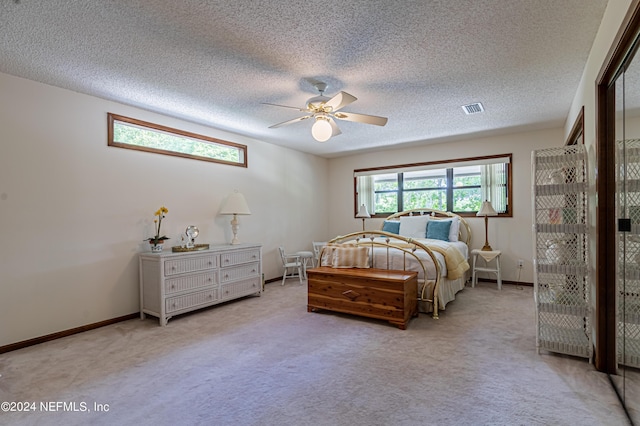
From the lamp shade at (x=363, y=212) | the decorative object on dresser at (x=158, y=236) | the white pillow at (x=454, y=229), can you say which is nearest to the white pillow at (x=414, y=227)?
the white pillow at (x=454, y=229)

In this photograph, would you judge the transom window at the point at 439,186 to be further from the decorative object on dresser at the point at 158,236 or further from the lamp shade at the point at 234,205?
the decorative object on dresser at the point at 158,236

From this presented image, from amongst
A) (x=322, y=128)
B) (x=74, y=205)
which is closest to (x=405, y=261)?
(x=322, y=128)

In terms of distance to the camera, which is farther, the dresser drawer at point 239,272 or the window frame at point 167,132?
the dresser drawer at point 239,272

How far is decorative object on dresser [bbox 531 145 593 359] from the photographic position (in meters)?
2.71

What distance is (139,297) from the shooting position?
400 centimetres

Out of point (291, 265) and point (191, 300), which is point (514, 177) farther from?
point (191, 300)

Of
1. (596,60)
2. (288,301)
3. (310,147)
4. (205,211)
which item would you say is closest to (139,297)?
(205,211)

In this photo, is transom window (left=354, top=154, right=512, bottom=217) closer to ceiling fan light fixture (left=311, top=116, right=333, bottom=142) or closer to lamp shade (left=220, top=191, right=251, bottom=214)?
lamp shade (left=220, top=191, right=251, bottom=214)

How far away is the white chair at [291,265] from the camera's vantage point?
5669 millimetres

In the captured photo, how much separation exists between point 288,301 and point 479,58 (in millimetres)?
3633

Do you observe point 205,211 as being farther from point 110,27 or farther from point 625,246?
point 625,246

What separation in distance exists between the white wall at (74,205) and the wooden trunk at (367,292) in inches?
77.9

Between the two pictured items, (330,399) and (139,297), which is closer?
(330,399)

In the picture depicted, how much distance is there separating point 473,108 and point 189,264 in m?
4.06
